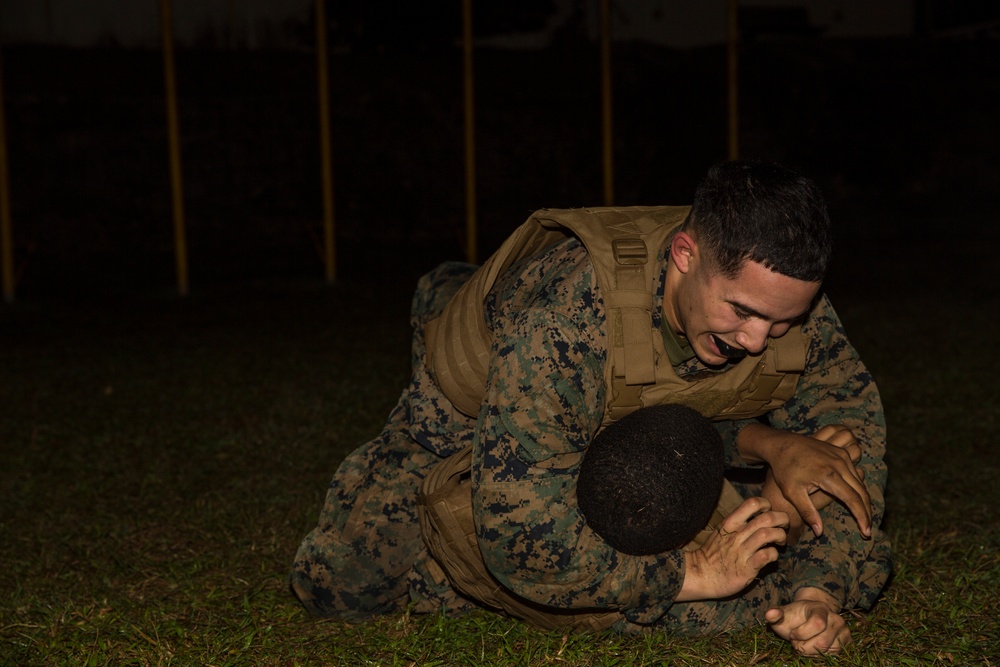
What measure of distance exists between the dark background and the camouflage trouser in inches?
393

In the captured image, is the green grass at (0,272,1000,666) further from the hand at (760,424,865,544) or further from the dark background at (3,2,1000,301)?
the dark background at (3,2,1000,301)

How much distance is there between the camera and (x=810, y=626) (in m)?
2.30

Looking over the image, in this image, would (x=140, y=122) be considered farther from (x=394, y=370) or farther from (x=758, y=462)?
(x=758, y=462)

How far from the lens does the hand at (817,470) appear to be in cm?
229

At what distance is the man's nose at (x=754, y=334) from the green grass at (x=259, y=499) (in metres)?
A: 0.75

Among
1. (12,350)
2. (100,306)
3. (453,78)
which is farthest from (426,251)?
(12,350)

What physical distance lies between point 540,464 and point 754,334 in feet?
1.70

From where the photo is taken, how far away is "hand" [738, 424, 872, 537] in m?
2.29

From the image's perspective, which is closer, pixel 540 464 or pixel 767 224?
pixel 767 224

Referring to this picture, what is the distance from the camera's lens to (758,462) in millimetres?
2732

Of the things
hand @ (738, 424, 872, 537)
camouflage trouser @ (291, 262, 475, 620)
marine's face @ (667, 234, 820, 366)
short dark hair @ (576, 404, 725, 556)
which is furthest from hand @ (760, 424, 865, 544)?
camouflage trouser @ (291, 262, 475, 620)

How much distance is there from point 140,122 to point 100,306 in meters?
8.68

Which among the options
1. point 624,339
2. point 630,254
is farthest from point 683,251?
point 624,339

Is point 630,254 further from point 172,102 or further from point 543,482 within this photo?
point 172,102
